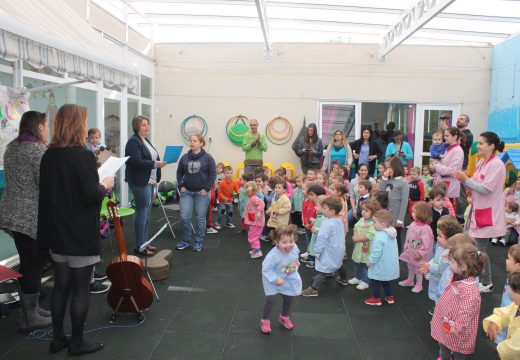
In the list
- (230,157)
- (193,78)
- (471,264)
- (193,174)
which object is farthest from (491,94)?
(471,264)

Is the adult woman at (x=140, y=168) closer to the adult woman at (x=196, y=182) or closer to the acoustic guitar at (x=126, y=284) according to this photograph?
the adult woman at (x=196, y=182)

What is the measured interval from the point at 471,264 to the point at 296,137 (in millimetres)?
7556

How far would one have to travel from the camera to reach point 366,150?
8.66 meters

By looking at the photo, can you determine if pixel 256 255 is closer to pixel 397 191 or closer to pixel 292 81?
pixel 397 191

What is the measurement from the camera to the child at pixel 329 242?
4216 mm

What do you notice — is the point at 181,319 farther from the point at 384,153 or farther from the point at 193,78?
the point at 193,78

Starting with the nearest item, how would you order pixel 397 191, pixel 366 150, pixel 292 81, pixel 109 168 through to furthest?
pixel 109 168 < pixel 397 191 < pixel 366 150 < pixel 292 81

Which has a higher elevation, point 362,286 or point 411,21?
point 411,21

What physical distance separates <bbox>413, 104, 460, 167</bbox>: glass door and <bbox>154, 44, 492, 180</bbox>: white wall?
6.4 inches

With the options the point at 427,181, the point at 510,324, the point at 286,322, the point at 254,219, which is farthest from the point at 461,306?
the point at 427,181

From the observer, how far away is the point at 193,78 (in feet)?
33.4

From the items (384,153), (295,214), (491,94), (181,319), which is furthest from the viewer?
(491,94)

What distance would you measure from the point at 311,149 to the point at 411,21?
9.72 feet

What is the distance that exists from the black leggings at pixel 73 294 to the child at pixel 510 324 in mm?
2487
